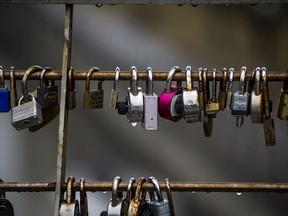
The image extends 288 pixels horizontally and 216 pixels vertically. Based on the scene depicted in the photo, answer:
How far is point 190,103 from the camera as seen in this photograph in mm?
1799

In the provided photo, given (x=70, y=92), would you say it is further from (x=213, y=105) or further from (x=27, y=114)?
(x=213, y=105)

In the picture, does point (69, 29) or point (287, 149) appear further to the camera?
point (287, 149)

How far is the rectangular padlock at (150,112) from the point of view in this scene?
182 cm

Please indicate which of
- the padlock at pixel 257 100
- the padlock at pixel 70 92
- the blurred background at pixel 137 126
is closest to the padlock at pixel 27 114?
the padlock at pixel 70 92

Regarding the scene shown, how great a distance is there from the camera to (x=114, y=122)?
8.68 feet

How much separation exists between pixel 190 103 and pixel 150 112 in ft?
0.42

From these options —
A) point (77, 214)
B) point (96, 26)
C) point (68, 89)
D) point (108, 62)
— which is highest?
point (96, 26)

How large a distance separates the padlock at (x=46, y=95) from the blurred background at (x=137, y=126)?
75cm

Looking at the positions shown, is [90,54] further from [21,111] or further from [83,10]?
[21,111]

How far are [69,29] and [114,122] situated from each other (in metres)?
0.83

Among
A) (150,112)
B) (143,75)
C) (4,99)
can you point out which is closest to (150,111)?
(150,112)

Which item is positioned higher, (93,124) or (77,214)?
(93,124)

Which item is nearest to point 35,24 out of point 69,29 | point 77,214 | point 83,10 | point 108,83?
point 83,10

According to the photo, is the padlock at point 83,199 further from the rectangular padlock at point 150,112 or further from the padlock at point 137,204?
the rectangular padlock at point 150,112
